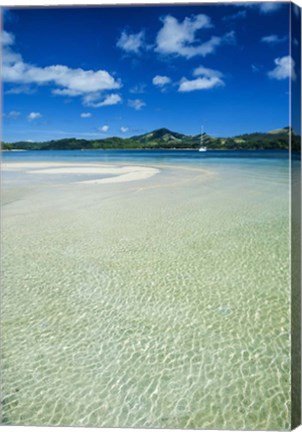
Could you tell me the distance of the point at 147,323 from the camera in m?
2.47

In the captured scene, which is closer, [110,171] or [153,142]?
[110,171]

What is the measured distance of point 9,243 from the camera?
13.1ft

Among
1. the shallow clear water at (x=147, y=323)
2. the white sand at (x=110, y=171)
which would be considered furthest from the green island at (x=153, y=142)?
the shallow clear water at (x=147, y=323)

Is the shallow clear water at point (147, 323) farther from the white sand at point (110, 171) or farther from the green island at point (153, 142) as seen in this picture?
the white sand at point (110, 171)

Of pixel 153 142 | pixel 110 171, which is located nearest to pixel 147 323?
pixel 110 171

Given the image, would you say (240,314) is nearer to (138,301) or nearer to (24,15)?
(138,301)

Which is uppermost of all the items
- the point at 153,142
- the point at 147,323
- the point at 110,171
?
the point at 153,142

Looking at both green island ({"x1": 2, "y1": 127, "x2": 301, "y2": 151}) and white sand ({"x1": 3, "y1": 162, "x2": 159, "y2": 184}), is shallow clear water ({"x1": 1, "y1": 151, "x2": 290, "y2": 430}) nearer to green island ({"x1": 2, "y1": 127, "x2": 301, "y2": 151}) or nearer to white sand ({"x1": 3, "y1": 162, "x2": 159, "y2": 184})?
green island ({"x1": 2, "y1": 127, "x2": 301, "y2": 151})

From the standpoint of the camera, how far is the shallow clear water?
1.80 meters

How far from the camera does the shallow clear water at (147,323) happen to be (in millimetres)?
1802

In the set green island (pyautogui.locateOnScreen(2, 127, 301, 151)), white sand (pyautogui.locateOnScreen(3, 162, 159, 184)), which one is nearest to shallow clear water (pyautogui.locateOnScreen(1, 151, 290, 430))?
green island (pyautogui.locateOnScreen(2, 127, 301, 151))

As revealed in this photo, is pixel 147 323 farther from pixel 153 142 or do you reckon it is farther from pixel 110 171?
pixel 153 142

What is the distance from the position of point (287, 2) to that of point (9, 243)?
3549 millimetres

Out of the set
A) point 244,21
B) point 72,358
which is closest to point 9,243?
point 72,358
